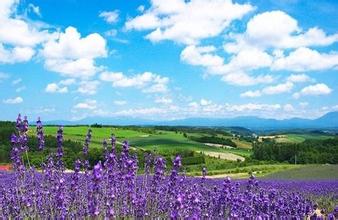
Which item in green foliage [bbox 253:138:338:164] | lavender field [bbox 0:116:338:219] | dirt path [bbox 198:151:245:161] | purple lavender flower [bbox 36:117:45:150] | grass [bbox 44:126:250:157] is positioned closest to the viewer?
lavender field [bbox 0:116:338:219]

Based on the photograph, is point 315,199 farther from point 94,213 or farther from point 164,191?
point 94,213

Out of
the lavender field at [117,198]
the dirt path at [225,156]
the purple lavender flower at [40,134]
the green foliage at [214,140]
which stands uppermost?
the purple lavender flower at [40,134]

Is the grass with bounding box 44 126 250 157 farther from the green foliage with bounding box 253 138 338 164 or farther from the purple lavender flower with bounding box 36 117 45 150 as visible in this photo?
the purple lavender flower with bounding box 36 117 45 150

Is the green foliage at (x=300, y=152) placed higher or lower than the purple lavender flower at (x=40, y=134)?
lower

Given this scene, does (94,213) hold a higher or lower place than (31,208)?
higher

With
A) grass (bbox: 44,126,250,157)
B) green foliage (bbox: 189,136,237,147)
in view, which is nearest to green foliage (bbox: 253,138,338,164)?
grass (bbox: 44,126,250,157)

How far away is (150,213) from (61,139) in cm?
140

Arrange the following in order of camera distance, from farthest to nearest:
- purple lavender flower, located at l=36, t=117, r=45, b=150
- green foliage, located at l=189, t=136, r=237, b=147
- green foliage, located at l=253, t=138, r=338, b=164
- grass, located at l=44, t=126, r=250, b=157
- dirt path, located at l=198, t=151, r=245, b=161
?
green foliage, located at l=189, t=136, r=237, b=147 < dirt path, located at l=198, t=151, r=245, b=161 < grass, located at l=44, t=126, r=250, b=157 < green foliage, located at l=253, t=138, r=338, b=164 < purple lavender flower, located at l=36, t=117, r=45, b=150

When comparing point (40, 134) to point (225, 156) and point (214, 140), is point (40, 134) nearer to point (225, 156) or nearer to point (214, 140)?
point (225, 156)

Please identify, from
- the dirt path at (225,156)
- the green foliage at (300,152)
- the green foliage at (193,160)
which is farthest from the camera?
the dirt path at (225,156)

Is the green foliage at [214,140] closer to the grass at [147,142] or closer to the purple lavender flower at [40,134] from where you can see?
the grass at [147,142]

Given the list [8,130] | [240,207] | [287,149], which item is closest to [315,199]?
[240,207]

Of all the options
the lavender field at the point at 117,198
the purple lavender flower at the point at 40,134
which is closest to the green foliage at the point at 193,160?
the lavender field at the point at 117,198

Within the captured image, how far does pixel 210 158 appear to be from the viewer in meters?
53.1
